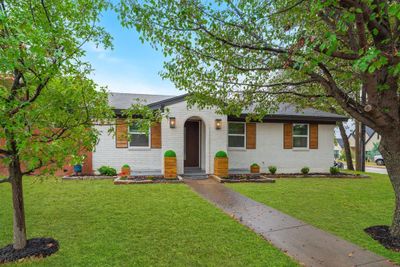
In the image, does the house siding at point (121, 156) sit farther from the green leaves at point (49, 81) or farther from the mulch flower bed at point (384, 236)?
the mulch flower bed at point (384, 236)

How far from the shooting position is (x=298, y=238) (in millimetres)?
4383

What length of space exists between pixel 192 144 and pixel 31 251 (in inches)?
385

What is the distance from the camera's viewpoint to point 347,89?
692 cm

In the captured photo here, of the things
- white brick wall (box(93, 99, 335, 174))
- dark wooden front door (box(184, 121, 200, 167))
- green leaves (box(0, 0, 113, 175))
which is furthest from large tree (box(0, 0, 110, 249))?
dark wooden front door (box(184, 121, 200, 167))

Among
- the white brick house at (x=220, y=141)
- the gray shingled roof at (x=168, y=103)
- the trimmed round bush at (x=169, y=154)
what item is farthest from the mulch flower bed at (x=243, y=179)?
the gray shingled roof at (x=168, y=103)

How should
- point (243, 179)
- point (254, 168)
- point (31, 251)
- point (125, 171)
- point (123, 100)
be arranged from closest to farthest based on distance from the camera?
point (31, 251) → point (243, 179) → point (125, 171) → point (254, 168) → point (123, 100)

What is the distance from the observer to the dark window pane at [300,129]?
13.6 meters

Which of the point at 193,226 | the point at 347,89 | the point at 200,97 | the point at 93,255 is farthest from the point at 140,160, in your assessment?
the point at 347,89

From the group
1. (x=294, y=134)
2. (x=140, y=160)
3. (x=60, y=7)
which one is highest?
(x=60, y=7)

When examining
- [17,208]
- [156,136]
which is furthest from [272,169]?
[17,208]

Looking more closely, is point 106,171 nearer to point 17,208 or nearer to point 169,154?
point 169,154

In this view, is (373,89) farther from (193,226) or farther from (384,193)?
(384,193)

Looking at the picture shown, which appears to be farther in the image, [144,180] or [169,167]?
[169,167]

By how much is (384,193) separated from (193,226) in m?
7.53
